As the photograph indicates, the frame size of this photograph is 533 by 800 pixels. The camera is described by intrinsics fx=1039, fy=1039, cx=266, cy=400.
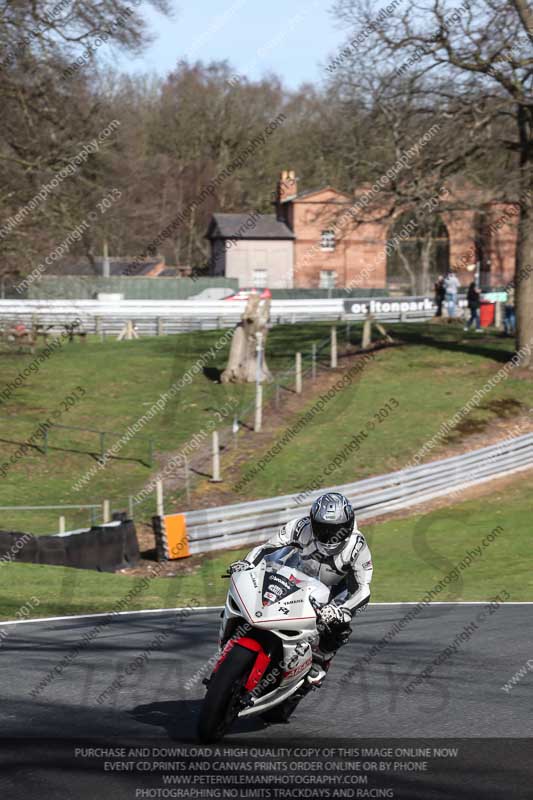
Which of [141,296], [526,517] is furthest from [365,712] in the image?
[141,296]

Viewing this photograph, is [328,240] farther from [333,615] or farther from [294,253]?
[294,253]

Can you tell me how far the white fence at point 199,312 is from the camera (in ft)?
147

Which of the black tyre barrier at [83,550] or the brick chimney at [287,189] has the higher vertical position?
the brick chimney at [287,189]

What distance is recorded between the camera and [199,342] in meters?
39.5

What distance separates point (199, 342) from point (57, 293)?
9931mm

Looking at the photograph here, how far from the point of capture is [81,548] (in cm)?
1639

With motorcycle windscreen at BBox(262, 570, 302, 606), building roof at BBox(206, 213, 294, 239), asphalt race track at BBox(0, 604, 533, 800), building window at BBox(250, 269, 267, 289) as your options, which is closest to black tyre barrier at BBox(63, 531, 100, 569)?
asphalt race track at BBox(0, 604, 533, 800)

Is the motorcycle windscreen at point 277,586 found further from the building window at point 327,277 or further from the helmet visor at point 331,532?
the building window at point 327,277

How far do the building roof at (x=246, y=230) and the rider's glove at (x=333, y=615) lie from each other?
2611 inches

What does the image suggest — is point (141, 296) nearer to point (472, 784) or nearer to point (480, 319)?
point (480, 319)

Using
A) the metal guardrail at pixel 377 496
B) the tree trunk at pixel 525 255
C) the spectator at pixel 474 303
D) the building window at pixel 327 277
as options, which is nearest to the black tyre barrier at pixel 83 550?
the metal guardrail at pixel 377 496

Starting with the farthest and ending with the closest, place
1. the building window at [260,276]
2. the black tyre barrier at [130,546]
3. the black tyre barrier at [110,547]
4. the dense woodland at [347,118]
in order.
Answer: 1. the building window at [260,276]
2. the dense woodland at [347,118]
3. the black tyre barrier at [130,546]
4. the black tyre barrier at [110,547]

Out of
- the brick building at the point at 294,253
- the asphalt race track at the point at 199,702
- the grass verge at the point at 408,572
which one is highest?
the brick building at the point at 294,253

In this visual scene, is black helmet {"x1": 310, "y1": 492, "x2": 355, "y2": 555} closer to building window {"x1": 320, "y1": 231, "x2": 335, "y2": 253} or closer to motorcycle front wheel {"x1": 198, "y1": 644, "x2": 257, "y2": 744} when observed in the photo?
motorcycle front wheel {"x1": 198, "y1": 644, "x2": 257, "y2": 744}
